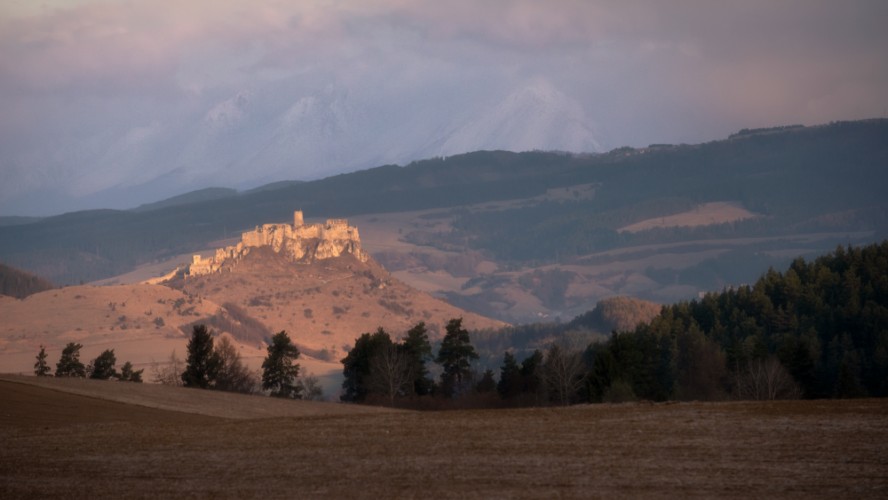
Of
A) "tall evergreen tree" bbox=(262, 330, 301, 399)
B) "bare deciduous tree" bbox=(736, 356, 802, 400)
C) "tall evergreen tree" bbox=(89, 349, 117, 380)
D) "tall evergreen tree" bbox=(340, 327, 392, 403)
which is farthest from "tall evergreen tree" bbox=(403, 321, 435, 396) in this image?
"tall evergreen tree" bbox=(89, 349, 117, 380)

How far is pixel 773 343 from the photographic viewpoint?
134 metres

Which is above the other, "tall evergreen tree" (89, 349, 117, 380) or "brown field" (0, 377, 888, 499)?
"tall evergreen tree" (89, 349, 117, 380)

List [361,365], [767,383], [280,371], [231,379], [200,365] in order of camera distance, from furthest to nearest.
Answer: [231,379] < [361,365] < [280,371] < [200,365] < [767,383]

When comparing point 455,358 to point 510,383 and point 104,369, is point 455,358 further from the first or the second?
point 104,369

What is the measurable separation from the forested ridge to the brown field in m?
29.5

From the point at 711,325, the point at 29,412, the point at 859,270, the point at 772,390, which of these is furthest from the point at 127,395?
the point at 859,270

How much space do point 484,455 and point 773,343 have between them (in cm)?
9633

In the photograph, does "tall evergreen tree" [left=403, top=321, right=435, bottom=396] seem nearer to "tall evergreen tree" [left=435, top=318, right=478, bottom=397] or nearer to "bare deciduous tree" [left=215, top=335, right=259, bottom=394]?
"tall evergreen tree" [left=435, top=318, right=478, bottom=397]

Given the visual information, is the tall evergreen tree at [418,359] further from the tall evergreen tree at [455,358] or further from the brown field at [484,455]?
the brown field at [484,455]

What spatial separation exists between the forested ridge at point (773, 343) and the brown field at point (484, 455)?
96.9 feet

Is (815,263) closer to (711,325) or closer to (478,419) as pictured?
(711,325)

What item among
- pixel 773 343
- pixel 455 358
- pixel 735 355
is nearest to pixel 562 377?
pixel 455 358

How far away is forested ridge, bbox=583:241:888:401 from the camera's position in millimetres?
93062

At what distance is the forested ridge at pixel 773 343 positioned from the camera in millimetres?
93062
